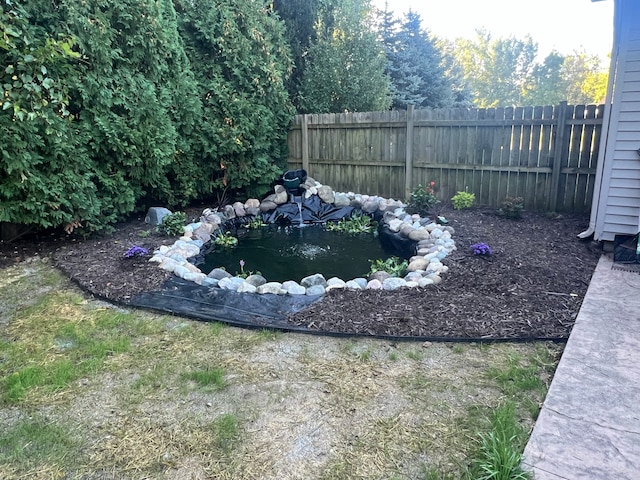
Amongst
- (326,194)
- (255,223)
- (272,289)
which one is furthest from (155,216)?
(272,289)

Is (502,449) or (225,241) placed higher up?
(502,449)

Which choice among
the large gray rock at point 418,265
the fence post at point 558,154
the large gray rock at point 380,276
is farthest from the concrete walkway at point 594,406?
the fence post at point 558,154

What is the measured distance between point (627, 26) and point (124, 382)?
468cm

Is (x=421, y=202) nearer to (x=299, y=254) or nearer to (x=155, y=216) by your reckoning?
(x=299, y=254)

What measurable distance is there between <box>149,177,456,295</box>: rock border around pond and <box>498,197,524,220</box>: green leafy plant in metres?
0.95

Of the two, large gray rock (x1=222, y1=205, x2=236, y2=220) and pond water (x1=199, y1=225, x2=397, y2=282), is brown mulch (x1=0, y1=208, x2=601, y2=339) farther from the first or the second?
large gray rock (x1=222, y1=205, x2=236, y2=220)

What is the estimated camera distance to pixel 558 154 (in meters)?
5.34

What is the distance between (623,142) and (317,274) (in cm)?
299

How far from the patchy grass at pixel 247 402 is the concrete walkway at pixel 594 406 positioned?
90mm

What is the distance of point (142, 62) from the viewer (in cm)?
509

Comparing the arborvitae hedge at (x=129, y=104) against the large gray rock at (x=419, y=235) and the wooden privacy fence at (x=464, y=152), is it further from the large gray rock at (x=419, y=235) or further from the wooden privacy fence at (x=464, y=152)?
the large gray rock at (x=419, y=235)

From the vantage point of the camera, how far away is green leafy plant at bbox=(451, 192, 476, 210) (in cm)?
589

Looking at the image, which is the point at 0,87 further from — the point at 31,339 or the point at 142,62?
the point at 31,339

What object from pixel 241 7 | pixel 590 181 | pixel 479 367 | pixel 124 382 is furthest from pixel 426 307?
pixel 241 7
